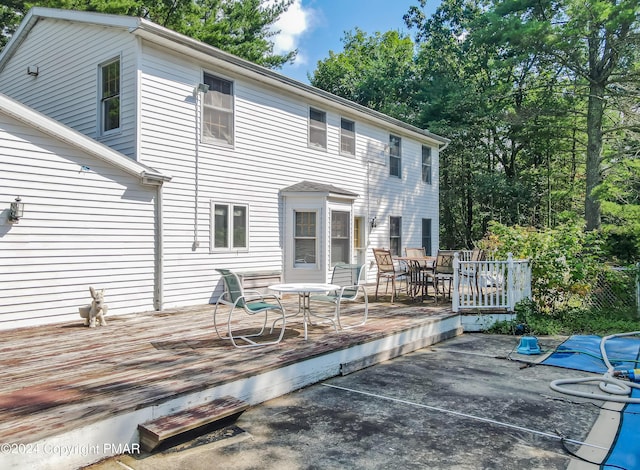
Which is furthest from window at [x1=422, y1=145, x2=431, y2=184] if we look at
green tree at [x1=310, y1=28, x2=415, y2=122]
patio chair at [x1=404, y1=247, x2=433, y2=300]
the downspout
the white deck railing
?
the downspout

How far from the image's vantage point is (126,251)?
276 inches

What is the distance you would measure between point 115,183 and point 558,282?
7729 millimetres

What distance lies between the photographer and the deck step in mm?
2936

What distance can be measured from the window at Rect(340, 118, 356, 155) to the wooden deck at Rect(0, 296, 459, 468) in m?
6.26

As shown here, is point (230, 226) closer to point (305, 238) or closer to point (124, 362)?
point (305, 238)

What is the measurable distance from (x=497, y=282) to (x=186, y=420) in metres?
6.04

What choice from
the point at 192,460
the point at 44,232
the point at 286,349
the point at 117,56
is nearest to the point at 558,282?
the point at 286,349

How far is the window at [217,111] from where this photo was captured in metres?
8.41

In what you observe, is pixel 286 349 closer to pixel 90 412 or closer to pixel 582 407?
pixel 90 412

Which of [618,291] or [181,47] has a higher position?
[181,47]

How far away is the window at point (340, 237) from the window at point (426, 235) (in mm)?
5331

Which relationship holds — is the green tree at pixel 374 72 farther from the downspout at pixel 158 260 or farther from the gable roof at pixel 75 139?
the gable roof at pixel 75 139

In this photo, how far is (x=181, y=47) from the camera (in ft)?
25.2

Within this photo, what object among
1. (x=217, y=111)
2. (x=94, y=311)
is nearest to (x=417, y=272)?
(x=217, y=111)
